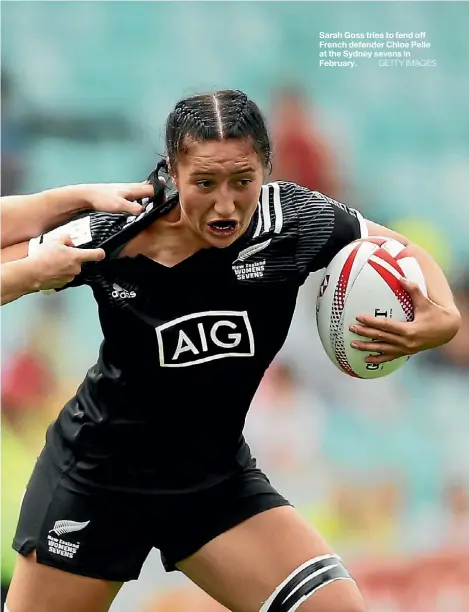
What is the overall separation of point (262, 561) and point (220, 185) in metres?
0.84

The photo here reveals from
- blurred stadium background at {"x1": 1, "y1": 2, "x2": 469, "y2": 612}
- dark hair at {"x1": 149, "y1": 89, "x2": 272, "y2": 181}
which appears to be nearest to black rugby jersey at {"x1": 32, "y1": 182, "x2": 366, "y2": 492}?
dark hair at {"x1": 149, "y1": 89, "x2": 272, "y2": 181}

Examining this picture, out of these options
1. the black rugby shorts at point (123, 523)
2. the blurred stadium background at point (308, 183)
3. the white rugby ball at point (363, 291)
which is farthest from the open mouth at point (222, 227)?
the blurred stadium background at point (308, 183)

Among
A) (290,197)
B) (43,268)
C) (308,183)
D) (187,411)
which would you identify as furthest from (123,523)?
(308,183)

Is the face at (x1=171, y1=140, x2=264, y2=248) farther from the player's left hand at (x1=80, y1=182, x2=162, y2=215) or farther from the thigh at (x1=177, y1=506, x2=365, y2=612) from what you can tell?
the thigh at (x1=177, y1=506, x2=365, y2=612)

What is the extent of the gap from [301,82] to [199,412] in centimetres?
223

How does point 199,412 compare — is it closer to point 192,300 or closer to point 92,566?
point 192,300

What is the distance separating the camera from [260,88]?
159 inches

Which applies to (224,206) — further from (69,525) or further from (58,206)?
(69,525)

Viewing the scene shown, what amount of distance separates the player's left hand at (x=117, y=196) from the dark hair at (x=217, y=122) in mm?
130

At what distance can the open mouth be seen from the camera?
1980 millimetres

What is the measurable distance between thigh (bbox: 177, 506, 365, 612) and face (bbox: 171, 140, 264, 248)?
0.67m

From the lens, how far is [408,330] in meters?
2.12

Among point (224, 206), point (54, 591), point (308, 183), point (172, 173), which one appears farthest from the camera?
point (308, 183)

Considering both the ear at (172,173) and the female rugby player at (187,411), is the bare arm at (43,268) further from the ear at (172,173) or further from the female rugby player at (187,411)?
the ear at (172,173)
